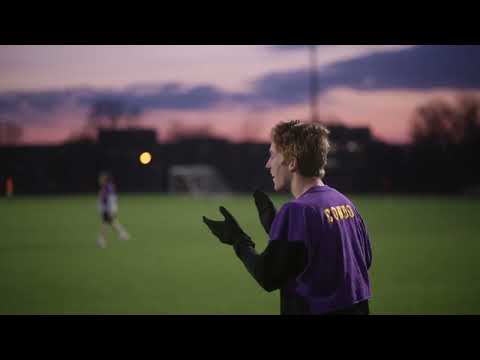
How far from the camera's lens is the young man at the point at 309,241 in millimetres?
2707

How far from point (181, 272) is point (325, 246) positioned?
298 inches

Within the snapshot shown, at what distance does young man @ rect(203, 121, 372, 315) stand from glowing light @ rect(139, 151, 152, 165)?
90 centimetres

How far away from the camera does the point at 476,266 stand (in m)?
10.5

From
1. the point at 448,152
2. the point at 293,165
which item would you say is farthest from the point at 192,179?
the point at 293,165

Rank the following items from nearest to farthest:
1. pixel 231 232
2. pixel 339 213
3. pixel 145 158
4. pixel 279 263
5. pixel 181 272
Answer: pixel 279 263 < pixel 339 213 < pixel 231 232 < pixel 145 158 < pixel 181 272

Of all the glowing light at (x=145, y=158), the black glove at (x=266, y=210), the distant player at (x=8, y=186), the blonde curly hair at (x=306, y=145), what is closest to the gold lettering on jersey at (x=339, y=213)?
the blonde curly hair at (x=306, y=145)

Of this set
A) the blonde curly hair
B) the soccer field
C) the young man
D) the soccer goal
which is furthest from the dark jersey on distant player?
the soccer goal

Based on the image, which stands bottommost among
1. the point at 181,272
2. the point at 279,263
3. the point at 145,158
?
the point at 181,272

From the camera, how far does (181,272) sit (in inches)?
395

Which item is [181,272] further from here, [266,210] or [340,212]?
[340,212]

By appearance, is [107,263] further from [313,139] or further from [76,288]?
[313,139]

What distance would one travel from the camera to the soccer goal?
45.4 metres
